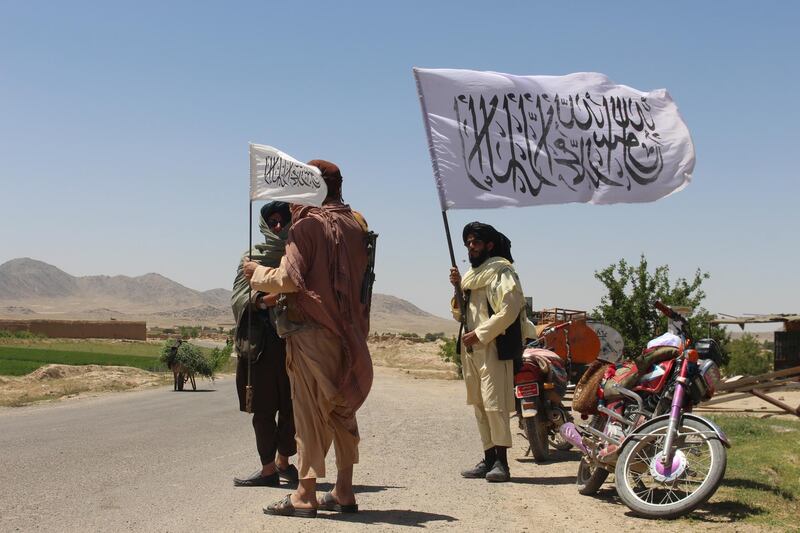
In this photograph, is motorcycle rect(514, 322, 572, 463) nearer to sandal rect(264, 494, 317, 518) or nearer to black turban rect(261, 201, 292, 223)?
black turban rect(261, 201, 292, 223)

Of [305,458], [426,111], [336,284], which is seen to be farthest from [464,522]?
[426,111]

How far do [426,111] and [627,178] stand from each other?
177 centimetres

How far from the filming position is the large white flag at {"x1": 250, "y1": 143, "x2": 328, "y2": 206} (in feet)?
20.4

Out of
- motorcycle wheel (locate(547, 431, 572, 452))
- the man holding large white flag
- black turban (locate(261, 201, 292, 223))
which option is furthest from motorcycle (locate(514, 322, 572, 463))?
black turban (locate(261, 201, 292, 223))

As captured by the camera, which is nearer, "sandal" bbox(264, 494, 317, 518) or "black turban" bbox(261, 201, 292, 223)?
"sandal" bbox(264, 494, 317, 518)

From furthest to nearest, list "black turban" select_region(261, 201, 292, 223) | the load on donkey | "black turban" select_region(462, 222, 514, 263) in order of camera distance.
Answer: the load on donkey → "black turban" select_region(462, 222, 514, 263) → "black turban" select_region(261, 201, 292, 223)

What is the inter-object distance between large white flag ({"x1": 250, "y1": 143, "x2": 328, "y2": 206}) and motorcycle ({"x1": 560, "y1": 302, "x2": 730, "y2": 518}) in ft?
8.40

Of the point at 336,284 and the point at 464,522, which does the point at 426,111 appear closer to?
the point at 336,284

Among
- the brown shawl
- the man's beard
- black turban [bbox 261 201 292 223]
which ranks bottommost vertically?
the brown shawl

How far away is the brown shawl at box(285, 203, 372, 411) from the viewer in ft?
19.6

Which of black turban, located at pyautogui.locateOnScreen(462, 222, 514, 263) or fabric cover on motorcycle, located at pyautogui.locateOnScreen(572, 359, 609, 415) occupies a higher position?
black turban, located at pyautogui.locateOnScreen(462, 222, 514, 263)

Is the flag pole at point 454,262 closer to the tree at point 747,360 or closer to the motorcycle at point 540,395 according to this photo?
the motorcycle at point 540,395

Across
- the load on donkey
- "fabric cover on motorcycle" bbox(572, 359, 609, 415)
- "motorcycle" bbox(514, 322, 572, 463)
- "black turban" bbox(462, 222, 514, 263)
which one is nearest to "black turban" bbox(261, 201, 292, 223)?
"black turban" bbox(462, 222, 514, 263)

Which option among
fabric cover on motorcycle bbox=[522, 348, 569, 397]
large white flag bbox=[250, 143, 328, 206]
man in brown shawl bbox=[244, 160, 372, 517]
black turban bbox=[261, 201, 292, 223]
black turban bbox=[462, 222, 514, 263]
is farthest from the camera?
fabric cover on motorcycle bbox=[522, 348, 569, 397]
